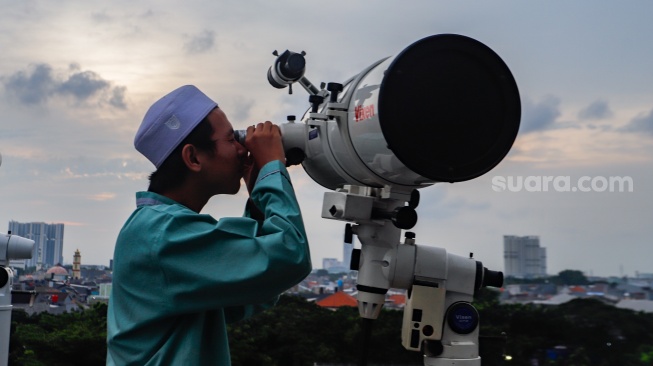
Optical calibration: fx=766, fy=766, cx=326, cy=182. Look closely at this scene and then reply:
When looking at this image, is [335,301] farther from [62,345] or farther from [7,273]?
[7,273]

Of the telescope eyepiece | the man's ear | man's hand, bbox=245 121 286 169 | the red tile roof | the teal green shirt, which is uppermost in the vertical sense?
the telescope eyepiece

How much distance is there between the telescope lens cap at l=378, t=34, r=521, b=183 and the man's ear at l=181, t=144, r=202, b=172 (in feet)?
1.54

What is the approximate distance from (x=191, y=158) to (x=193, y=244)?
276 mm

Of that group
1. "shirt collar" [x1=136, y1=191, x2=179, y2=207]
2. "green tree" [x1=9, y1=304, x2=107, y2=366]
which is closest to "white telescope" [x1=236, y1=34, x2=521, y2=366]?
"shirt collar" [x1=136, y1=191, x2=179, y2=207]

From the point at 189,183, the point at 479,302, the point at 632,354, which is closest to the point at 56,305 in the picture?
the point at 479,302

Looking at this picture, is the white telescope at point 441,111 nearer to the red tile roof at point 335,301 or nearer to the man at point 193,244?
the man at point 193,244

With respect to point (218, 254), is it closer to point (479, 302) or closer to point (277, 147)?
point (277, 147)

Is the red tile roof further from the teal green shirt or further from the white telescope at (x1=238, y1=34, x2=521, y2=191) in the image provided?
the teal green shirt

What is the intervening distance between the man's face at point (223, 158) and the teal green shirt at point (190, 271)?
14 centimetres

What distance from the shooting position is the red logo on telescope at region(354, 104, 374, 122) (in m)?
2.03

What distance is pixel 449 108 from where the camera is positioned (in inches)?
77.4

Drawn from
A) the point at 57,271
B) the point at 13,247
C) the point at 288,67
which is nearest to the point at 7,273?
the point at 13,247

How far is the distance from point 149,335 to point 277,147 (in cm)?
57

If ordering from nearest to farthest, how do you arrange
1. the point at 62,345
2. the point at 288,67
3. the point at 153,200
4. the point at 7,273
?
the point at 153,200, the point at 288,67, the point at 7,273, the point at 62,345
